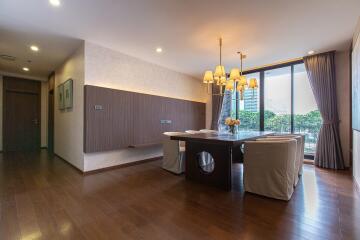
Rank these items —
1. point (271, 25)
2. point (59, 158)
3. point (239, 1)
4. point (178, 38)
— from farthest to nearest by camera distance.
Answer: point (59, 158)
point (178, 38)
point (271, 25)
point (239, 1)

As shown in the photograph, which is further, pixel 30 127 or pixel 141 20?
pixel 30 127

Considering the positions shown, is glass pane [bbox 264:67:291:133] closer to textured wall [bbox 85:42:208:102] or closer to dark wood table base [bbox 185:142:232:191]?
textured wall [bbox 85:42:208:102]

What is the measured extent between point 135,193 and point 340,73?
513 cm

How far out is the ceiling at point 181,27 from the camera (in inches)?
93.9

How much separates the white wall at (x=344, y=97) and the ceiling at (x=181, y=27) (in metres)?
0.34

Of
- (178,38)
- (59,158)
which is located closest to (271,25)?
(178,38)

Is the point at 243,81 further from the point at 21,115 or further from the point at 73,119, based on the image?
the point at 21,115

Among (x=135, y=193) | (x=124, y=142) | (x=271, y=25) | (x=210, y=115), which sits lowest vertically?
(x=135, y=193)

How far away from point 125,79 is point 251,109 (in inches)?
156

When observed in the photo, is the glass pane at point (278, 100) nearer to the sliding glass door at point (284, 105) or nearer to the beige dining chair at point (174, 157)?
the sliding glass door at point (284, 105)

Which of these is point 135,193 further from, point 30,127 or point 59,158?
point 30,127

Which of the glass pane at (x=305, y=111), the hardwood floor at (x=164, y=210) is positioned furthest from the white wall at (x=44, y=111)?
the glass pane at (x=305, y=111)

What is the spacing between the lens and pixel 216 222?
185 centimetres

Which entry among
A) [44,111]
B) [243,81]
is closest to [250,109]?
[243,81]
